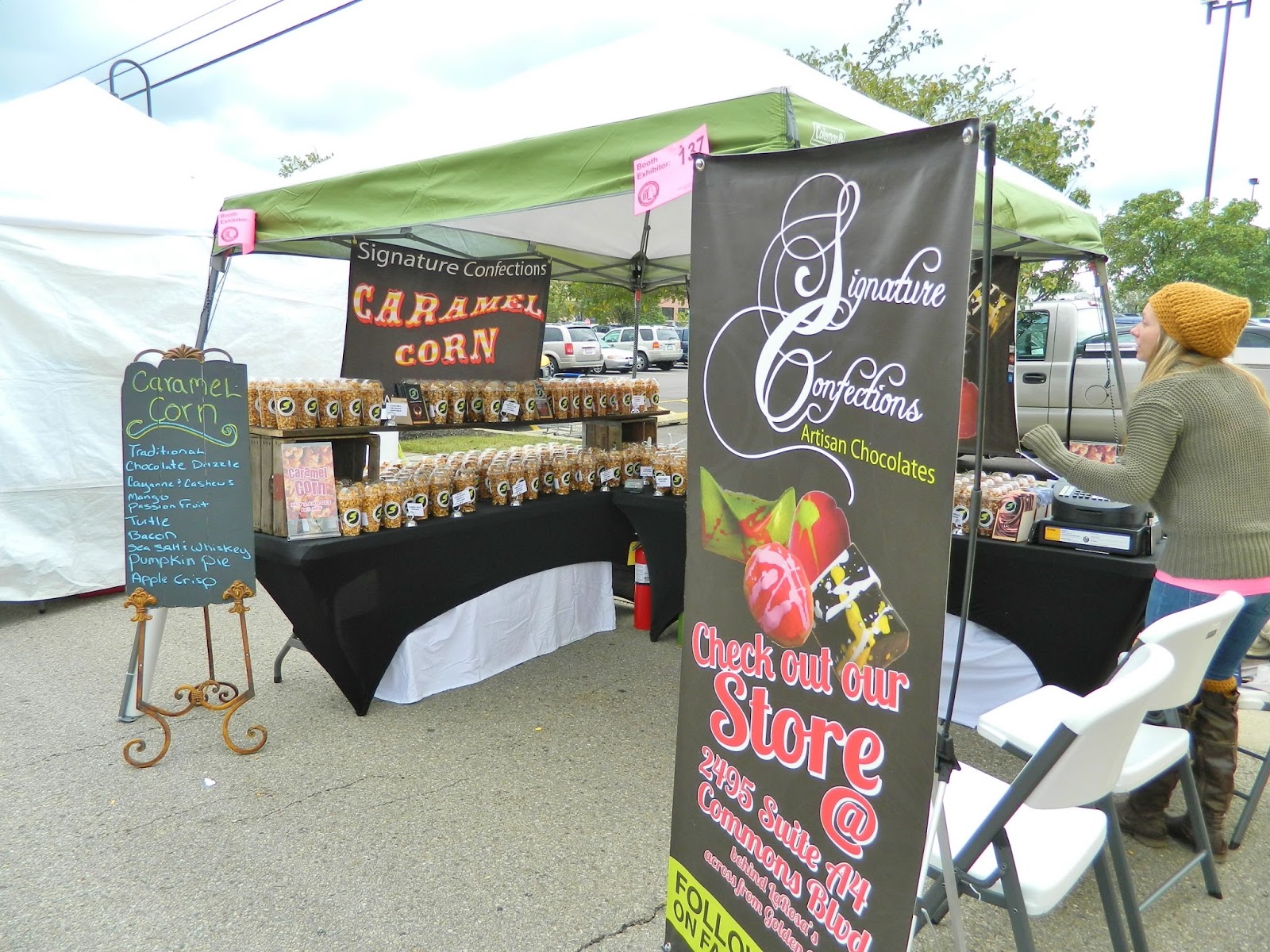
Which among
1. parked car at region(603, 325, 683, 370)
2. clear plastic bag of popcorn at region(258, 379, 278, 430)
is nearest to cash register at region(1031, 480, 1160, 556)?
clear plastic bag of popcorn at region(258, 379, 278, 430)

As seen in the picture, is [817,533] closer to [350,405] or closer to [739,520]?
[739,520]

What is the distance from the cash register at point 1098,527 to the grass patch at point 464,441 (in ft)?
28.0

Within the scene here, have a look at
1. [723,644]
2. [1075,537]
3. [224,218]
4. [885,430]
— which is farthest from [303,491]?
[1075,537]

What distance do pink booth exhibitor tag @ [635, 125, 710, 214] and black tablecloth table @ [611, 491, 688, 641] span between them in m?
1.98

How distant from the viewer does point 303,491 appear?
11.9 ft

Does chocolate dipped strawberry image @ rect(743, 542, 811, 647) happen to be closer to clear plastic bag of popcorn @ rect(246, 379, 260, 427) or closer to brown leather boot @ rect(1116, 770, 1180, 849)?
brown leather boot @ rect(1116, 770, 1180, 849)

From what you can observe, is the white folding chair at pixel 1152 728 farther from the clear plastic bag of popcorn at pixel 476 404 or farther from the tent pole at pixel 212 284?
the tent pole at pixel 212 284

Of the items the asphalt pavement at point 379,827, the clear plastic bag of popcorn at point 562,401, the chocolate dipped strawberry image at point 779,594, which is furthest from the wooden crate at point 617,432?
the chocolate dipped strawberry image at point 779,594

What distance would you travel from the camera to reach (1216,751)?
2.80 m

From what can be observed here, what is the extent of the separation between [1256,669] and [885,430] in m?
3.53

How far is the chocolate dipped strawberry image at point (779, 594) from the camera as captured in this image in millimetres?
1737

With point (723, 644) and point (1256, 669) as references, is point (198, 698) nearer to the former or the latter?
point (723, 644)

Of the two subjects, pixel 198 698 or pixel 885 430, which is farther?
pixel 198 698

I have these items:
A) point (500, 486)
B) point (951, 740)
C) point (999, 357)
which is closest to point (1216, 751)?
point (951, 740)
